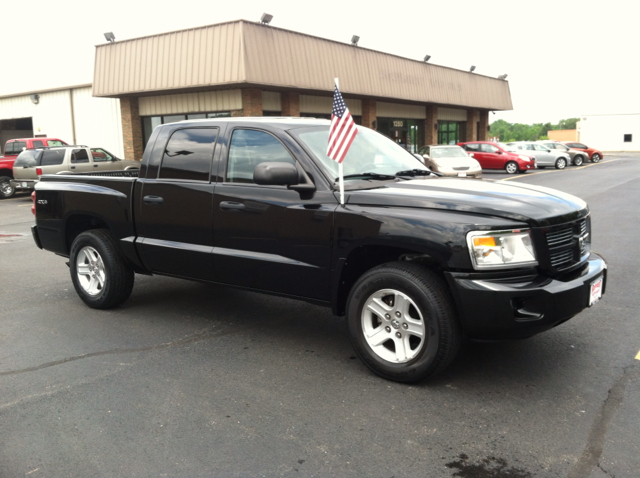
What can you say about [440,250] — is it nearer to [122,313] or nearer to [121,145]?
[122,313]

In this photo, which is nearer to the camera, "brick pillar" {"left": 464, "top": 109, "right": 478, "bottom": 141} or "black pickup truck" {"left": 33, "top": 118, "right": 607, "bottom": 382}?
"black pickup truck" {"left": 33, "top": 118, "right": 607, "bottom": 382}

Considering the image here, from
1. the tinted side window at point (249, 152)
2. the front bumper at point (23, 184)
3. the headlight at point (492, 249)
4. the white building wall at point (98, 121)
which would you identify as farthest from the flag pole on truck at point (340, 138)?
the white building wall at point (98, 121)

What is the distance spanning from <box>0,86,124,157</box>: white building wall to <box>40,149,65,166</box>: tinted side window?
7823 millimetres

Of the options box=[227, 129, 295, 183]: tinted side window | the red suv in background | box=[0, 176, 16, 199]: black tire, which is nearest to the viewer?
box=[227, 129, 295, 183]: tinted side window

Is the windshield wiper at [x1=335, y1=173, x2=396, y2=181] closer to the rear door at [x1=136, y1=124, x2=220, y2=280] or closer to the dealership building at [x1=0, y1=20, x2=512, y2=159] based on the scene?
the rear door at [x1=136, y1=124, x2=220, y2=280]

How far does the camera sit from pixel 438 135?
38000mm

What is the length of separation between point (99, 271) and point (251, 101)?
17178 millimetres

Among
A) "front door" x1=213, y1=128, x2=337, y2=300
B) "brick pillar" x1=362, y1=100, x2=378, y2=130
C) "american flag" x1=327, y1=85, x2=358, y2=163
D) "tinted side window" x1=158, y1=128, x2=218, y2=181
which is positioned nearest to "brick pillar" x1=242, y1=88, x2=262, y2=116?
"brick pillar" x1=362, y1=100, x2=378, y2=130

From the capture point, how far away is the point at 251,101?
22.3 m

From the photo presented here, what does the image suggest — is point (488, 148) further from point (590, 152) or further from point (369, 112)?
point (590, 152)

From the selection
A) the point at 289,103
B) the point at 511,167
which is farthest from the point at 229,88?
the point at 511,167

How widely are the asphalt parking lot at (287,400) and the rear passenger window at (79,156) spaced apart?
1454cm

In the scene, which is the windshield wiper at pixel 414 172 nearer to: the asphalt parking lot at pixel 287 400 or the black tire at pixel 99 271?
the asphalt parking lot at pixel 287 400

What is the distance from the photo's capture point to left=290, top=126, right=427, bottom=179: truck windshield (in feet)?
15.3
